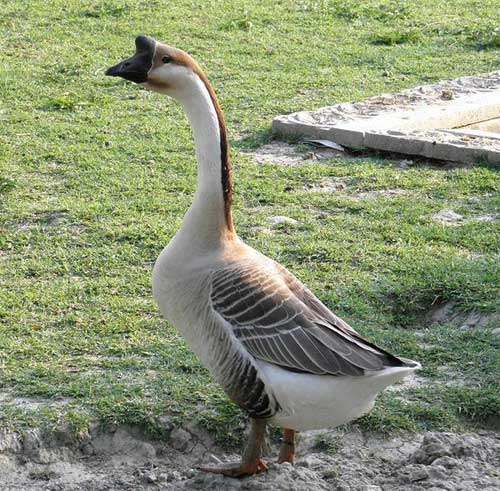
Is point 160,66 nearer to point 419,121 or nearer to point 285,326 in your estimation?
point 285,326

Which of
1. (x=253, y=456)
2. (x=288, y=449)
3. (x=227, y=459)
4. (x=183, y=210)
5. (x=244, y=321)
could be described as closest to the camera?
(x=244, y=321)

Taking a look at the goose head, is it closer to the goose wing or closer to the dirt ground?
the goose wing

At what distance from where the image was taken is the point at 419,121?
8.59 m

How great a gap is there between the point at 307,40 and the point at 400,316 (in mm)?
6504

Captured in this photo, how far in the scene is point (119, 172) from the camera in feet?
24.6

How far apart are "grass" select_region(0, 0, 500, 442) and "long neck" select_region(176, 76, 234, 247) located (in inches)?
32.9

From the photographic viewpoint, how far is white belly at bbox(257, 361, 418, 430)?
12.2ft

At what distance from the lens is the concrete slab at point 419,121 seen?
789 centimetres

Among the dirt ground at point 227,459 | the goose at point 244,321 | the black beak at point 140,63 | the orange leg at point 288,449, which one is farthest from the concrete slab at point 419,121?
the black beak at point 140,63

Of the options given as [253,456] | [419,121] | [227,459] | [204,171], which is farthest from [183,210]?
[253,456]

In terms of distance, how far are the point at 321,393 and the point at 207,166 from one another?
887 mm

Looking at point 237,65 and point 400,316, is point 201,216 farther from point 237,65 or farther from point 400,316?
point 237,65

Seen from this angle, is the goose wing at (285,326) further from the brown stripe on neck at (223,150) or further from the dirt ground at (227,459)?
the dirt ground at (227,459)

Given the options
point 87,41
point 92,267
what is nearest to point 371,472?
point 92,267
